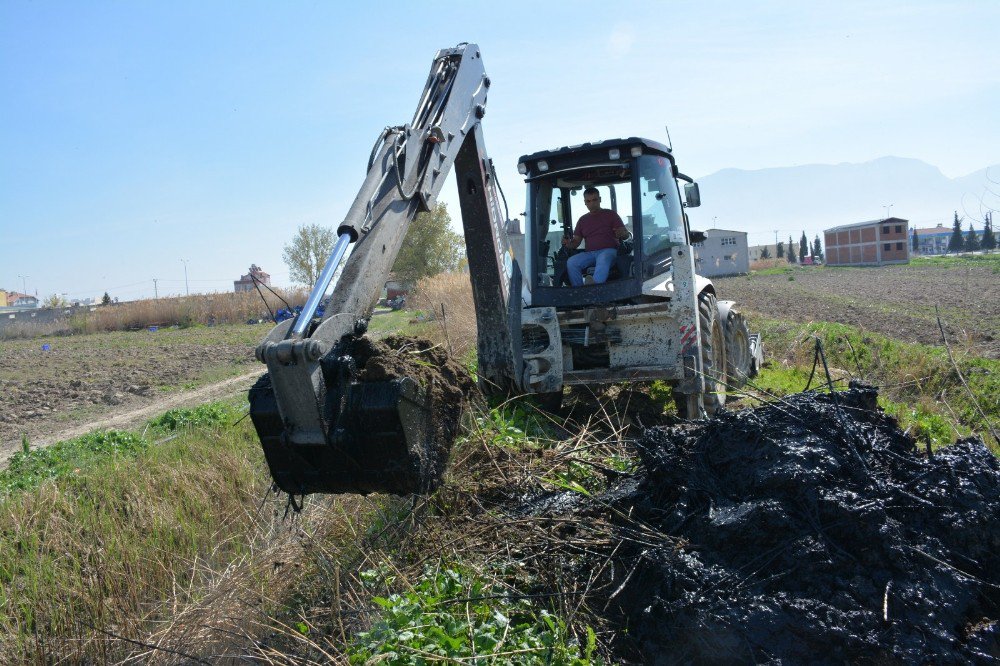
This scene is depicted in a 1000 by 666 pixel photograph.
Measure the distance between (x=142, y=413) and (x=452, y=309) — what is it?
5.52 m

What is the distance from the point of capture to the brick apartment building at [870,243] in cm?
6191

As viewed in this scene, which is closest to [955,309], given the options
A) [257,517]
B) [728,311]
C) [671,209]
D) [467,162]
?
[728,311]

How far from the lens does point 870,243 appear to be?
212ft

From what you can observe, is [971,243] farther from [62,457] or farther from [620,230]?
[62,457]

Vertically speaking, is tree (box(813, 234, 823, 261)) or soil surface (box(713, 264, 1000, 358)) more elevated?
tree (box(813, 234, 823, 261))

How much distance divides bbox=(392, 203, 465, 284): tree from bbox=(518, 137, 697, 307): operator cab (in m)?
30.2

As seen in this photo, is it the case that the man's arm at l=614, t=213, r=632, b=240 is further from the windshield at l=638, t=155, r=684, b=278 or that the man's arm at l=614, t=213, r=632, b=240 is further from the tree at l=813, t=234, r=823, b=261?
the tree at l=813, t=234, r=823, b=261

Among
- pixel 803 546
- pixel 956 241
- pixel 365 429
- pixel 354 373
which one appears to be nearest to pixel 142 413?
pixel 354 373

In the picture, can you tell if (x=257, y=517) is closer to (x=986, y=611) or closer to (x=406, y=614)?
(x=406, y=614)

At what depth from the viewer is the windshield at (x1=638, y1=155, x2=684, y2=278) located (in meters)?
6.90

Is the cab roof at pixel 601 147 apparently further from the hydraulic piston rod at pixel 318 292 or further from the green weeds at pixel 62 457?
the green weeds at pixel 62 457

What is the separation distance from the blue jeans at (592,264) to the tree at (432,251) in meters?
30.6

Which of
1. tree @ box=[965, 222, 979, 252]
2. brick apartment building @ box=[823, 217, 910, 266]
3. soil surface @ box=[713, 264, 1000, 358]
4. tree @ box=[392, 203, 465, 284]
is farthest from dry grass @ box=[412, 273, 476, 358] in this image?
tree @ box=[965, 222, 979, 252]

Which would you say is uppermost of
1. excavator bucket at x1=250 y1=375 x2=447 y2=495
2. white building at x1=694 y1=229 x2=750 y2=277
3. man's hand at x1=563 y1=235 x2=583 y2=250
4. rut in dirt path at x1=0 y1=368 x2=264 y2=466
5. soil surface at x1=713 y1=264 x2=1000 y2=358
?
white building at x1=694 y1=229 x2=750 y2=277
